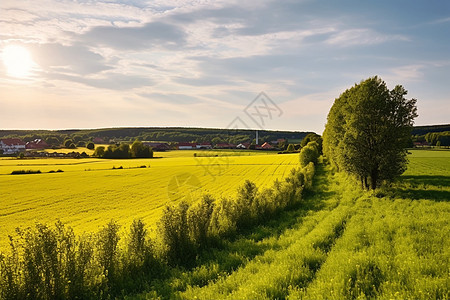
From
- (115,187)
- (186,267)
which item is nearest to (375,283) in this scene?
(186,267)

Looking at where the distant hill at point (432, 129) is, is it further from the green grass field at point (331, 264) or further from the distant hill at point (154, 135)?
the green grass field at point (331, 264)

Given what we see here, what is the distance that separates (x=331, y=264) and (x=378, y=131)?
21.8m

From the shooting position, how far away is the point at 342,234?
12.7 metres

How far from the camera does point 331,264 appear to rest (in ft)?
28.7

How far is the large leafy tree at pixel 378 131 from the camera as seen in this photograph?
1021 inches

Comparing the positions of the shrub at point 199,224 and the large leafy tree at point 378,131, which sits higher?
the large leafy tree at point 378,131

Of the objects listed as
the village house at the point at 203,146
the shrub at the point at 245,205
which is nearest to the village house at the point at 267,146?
the village house at the point at 203,146

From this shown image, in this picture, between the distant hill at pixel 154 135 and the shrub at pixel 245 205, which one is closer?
the shrub at pixel 245 205

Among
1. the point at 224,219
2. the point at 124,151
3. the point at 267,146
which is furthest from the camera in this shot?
the point at 267,146

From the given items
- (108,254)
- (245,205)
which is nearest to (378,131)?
(245,205)

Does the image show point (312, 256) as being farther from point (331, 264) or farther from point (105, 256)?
point (105, 256)

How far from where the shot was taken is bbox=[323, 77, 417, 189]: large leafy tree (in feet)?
85.1

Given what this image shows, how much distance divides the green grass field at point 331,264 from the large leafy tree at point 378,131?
1163cm

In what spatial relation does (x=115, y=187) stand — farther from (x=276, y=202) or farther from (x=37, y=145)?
(x=37, y=145)
